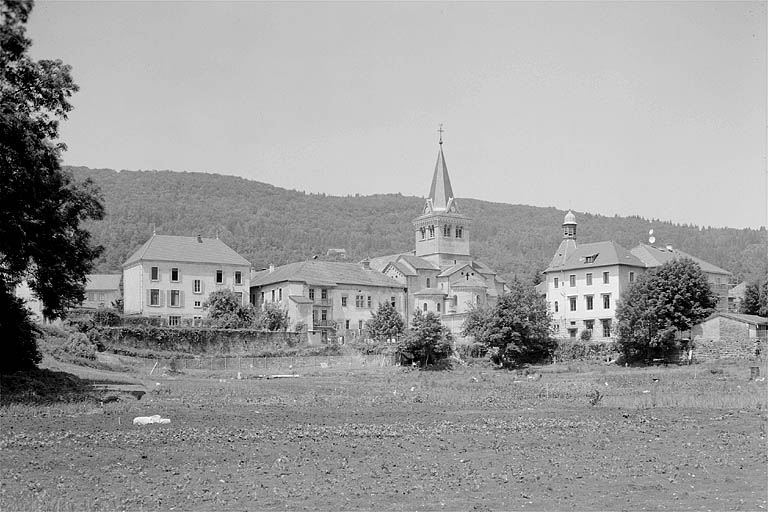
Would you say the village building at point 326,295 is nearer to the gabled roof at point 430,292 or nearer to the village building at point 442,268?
the gabled roof at point 430,292

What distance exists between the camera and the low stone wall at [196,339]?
70000 millimetres

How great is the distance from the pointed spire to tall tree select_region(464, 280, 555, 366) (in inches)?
1790

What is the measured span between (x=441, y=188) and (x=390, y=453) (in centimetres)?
9794

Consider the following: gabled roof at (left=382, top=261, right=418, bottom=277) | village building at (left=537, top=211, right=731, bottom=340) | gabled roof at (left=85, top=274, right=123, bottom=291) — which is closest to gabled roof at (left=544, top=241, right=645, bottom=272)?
village building at (left=537, top=211, right=731, bottom=340)

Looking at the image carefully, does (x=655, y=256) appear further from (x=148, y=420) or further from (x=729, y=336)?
(x=148, y=420)

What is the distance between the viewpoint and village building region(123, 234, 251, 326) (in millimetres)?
84688

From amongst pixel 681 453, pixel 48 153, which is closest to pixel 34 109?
pixel 48 153

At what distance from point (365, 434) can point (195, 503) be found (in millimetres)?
9601

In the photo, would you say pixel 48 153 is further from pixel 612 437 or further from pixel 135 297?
pixel 135 297

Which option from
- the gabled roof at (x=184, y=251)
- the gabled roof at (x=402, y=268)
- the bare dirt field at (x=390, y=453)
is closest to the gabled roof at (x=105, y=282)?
the gabled roof at (x=184, y=251)

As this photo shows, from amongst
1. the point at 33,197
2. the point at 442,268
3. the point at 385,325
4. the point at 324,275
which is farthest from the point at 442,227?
the point at 33,197

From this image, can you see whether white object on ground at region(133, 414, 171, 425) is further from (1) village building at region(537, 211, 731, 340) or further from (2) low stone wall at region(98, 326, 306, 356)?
(1) village building at region(537, 211, 731, 340)

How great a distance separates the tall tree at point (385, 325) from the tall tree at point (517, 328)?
42.2ft

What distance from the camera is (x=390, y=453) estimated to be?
21516mm
